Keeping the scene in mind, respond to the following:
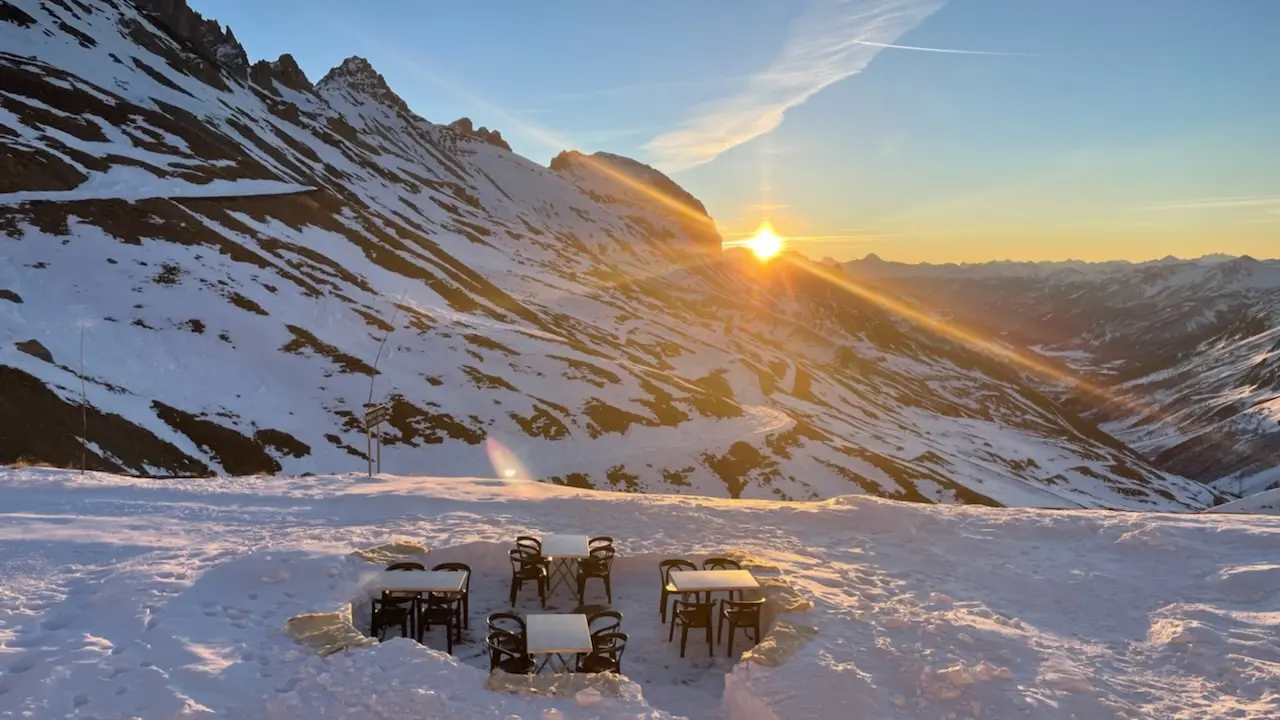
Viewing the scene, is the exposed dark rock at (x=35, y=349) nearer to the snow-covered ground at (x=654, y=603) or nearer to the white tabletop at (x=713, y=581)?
the snow-covered ground at (x=654, y=603)

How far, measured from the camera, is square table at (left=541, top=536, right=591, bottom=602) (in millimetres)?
14836

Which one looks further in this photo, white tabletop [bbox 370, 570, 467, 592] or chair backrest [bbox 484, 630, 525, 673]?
white tabletop [bbox 370, 570, 467, 592]

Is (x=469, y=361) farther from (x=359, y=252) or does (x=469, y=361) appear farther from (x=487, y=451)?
(x=359, y=252)

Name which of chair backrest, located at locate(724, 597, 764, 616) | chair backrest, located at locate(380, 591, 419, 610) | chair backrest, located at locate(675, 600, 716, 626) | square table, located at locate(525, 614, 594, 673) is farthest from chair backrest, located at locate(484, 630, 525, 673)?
chair backrest, located at locate(724, 597, 764, 616)

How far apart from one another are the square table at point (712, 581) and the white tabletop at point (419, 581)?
13.1 ft

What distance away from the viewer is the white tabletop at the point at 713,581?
43.1ft

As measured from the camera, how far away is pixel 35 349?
39.7 m

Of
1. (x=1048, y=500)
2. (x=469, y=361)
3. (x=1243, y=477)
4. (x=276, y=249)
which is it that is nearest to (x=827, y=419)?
(x=1048, y=500)

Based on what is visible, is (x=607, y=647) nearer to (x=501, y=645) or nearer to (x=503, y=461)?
(x=501, y=645)

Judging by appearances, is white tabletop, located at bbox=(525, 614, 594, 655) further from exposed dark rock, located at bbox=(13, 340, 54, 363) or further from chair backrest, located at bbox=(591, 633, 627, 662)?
exposed dark rock, located at bbox=(13, 340, 54, 363)

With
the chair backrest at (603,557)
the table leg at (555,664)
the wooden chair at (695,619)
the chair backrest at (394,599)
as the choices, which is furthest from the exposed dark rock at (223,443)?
the wooden chair at (695,619)

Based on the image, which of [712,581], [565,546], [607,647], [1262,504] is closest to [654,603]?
[565,546]

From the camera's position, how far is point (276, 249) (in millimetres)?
69875

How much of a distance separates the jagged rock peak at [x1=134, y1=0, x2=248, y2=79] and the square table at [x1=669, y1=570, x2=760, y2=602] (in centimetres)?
15014
